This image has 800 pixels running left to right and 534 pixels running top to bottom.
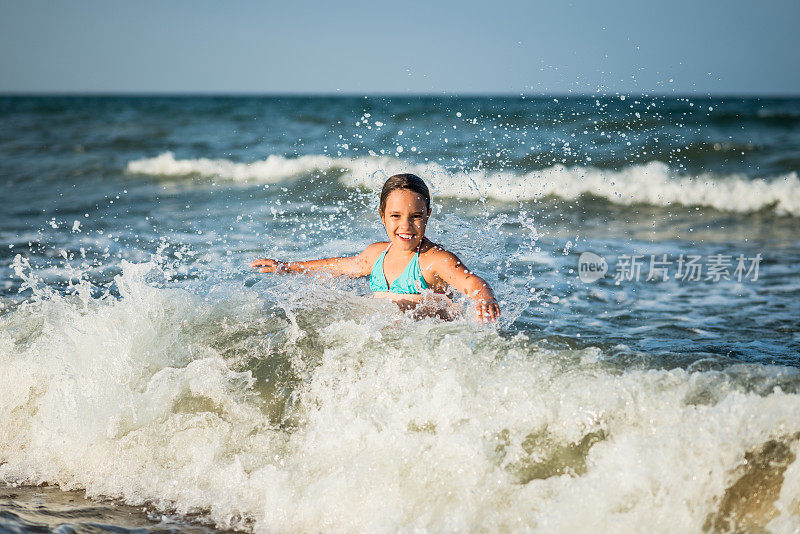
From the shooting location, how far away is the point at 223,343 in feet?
11.8

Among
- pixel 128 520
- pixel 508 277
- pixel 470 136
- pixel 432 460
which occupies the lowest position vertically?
pixel 128 520

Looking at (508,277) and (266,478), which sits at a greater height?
(508,277)

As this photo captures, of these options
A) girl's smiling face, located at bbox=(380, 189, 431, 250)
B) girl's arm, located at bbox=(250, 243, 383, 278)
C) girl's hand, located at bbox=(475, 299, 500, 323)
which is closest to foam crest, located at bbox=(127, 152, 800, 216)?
girl's arm, located at bbox=(250, 243, 383, 278)

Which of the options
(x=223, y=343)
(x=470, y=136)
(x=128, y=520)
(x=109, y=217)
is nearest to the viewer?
(x=128, y=520)

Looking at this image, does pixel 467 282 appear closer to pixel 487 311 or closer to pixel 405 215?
pixel 487 311

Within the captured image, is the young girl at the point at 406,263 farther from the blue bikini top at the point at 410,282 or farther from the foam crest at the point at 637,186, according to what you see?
the foam crest at the point at 637,186

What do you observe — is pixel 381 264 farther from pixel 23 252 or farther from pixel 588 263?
pixel 23 252

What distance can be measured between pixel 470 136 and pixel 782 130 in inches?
428

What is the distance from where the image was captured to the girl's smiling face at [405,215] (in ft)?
12.0

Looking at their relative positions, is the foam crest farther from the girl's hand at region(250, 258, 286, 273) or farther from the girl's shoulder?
the girl's shoulder

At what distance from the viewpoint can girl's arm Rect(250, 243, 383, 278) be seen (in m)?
4.15

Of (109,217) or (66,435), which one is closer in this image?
(66,435)

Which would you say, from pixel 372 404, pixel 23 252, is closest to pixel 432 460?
pixel 372 404

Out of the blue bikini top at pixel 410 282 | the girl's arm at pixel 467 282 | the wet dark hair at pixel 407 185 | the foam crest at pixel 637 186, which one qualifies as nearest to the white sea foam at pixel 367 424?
the girl's arm at pixel 467 282
